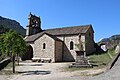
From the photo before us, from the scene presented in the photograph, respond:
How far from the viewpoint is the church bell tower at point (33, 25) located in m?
39.6

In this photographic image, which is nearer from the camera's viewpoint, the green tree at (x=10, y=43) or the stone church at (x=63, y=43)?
the green tree at (x=10, y=43)

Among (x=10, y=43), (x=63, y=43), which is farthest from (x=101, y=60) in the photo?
(x=10, y=43)

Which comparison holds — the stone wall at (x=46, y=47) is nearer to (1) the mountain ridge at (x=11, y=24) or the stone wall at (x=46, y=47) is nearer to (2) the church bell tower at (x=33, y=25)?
(2) the church bell tower at (x=33, y=25)

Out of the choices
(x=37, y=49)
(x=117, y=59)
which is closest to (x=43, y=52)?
(x=37, y=49)

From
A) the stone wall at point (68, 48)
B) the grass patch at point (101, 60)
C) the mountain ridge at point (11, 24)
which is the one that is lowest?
the grass patch at point (101, 60)

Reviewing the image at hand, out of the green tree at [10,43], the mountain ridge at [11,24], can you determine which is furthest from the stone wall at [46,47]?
the mountain ridge at [11,24]

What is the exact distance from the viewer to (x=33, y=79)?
12.4 meters

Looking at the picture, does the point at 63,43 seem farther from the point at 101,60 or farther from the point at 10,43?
the point at 10,43

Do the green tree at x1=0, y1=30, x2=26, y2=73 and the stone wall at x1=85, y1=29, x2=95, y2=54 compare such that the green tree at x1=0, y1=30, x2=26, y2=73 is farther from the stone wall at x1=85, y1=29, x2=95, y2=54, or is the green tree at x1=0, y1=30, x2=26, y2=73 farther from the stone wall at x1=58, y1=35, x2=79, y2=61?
the stone wall at x1=85, y1=29, x2=95, y2=54

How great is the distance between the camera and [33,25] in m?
40.3

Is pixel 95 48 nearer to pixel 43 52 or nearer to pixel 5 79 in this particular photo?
pixel 43 52

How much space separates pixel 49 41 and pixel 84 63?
13.0m

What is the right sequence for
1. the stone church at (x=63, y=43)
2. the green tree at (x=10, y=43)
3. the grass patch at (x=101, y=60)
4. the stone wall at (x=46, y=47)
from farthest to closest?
the stone church at (x=63, y=43) → the stone wall at (x=46, y=47) → the grass patch at (x=101, y=60) → the green tree at (x=10, y=43)

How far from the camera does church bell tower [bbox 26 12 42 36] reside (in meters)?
39.6
